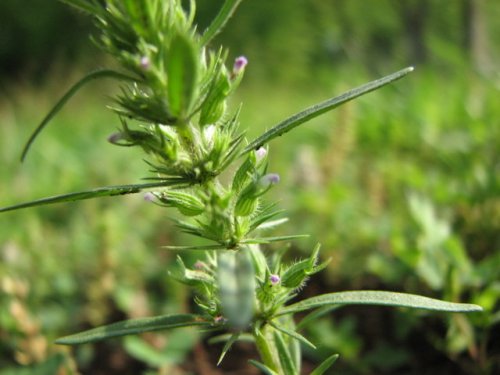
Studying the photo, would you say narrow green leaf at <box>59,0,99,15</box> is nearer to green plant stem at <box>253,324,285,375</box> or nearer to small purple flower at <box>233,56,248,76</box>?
small purple flower at <box>233,56,248,76</box>

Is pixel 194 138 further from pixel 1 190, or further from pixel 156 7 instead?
pixel 1 190

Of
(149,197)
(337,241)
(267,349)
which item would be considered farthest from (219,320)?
(337,241)

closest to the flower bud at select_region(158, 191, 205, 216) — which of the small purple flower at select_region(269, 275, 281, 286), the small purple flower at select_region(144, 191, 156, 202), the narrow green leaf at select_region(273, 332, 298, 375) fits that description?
the small purple flower at select_region(144, 191, 156, 202)

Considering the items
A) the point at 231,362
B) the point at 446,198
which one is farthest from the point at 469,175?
the point at 231,362

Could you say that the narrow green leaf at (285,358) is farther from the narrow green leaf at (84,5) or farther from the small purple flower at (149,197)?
the narrow green leaf at (84,5)

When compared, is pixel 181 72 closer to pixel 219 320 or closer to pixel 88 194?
pixel 88 194

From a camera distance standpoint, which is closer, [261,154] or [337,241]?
[261,154]
